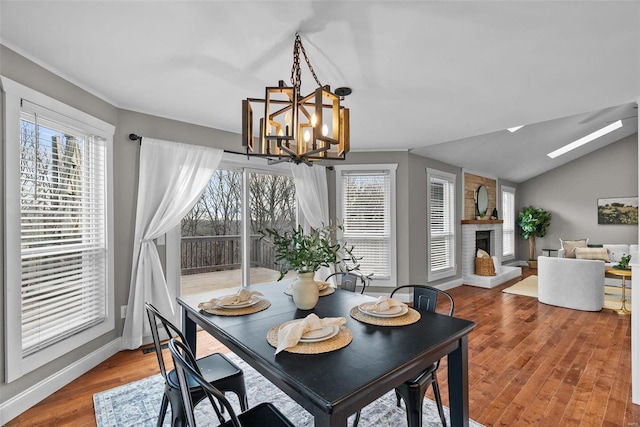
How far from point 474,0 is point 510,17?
300 mm

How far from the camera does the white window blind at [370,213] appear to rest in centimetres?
493

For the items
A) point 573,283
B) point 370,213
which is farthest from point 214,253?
point 573,283

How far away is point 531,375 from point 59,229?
4052 millimetres

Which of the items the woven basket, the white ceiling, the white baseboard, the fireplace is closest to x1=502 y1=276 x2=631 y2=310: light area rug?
the woven basket

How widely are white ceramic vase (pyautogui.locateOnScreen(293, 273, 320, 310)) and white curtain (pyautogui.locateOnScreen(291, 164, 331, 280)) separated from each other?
2.52 metres

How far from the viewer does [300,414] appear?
211 cm

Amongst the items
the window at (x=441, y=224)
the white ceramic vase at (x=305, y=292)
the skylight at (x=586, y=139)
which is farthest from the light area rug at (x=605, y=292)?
the white ceramic vase at (x=305, y=292)

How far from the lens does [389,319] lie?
5.65 ft

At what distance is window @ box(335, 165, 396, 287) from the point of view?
4.90 m

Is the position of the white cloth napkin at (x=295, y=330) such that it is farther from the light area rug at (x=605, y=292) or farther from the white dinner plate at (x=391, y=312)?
the light area rug at (x=605, y=292)

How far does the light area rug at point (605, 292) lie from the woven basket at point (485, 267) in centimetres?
42

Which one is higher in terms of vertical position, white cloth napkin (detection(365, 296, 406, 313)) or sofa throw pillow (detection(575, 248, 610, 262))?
white cloth napkin (detection(365, 296, 406, 313))

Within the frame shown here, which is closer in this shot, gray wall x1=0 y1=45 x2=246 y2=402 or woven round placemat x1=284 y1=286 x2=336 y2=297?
gray wall x1=0 y1=45 x2=246 y2=402

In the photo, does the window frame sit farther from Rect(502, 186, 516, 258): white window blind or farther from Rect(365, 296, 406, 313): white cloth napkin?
Rect(365, 296, 406, 313): white cloth napkin
